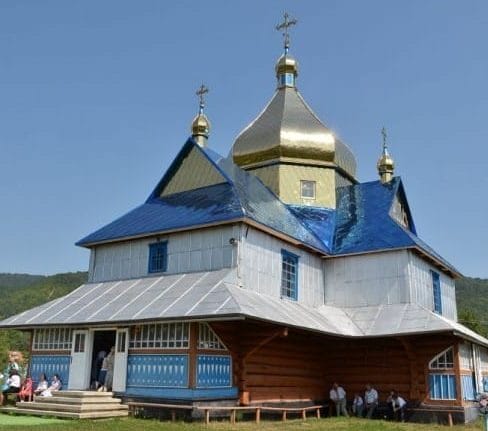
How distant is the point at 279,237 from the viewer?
675 inches

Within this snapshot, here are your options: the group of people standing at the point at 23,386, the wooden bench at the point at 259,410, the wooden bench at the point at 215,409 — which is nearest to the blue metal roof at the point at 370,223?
the wooden bench at the point at 259,410

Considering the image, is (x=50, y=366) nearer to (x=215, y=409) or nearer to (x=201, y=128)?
(x=215, y=409)

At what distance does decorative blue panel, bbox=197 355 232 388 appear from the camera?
532 inches

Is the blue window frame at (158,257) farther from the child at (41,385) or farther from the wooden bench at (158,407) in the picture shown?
the wooden bench at (158,407)

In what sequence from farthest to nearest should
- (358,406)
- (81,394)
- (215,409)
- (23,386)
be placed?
(358,406), (23,386), (81,394), (215,409)

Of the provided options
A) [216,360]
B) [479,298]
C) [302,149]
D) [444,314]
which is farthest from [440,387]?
[479,298]

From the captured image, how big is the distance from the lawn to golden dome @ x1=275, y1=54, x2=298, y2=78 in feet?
51.7

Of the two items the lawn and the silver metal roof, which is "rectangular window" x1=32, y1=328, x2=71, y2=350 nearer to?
the silver metal roof

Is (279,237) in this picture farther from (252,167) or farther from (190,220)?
(252,167)

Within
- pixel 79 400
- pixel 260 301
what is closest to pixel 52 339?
pixel 79 400

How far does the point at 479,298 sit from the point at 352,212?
52587 mm

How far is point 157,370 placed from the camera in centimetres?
1390

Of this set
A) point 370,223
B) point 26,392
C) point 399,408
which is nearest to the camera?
point 26,392

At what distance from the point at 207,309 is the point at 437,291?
428 inches
